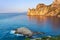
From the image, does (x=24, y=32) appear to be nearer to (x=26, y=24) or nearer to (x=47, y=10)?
(x=26, y=24)

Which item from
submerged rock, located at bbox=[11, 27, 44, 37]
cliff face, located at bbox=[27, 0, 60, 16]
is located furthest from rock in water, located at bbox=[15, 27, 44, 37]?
cliff face, located at bbox=[27, 0, 60, 16]

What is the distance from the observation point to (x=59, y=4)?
2.56m

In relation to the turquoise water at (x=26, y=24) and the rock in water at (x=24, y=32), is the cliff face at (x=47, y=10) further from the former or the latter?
the rock in water at (x=24, y=32)

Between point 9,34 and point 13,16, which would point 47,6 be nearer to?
point 13,16

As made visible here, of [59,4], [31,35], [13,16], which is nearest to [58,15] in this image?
[59,4]

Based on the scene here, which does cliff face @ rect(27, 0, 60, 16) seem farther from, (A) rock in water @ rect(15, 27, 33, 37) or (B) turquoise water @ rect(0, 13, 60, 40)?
(A) rock in water @ rect(15, 27, 33, 37)

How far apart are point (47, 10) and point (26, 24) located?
1.75 feet

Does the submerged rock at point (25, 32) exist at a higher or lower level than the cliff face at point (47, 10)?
lower

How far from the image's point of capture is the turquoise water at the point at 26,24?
7.92 feet

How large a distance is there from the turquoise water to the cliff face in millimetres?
90

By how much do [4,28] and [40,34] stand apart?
2.35 feet

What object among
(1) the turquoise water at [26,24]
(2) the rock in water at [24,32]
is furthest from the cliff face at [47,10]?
(2) the rock in water at [24,32]

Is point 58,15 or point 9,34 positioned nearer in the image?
point 9,34

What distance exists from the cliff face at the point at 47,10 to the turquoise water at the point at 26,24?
9cm
